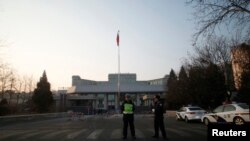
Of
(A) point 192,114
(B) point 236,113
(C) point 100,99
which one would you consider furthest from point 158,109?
(C) point 100,99

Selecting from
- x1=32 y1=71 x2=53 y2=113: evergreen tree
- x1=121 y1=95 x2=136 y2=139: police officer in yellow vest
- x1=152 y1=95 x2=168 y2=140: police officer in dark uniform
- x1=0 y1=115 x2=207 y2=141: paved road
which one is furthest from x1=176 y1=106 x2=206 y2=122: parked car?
x1=32 y1=71 x2=53 y2=113: evergreen tree

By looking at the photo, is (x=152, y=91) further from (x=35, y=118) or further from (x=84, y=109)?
(x=35, y=118)

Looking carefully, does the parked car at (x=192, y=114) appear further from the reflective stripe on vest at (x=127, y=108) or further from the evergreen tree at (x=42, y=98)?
the evergreen tree at (x=42, y=98)

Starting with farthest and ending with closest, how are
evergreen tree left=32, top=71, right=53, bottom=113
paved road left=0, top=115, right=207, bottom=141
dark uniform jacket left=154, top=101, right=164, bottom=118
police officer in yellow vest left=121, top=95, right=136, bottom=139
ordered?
evergreen tree left=32, top=71, right=53, bottom=113, paved road left=0, top=115, right=207, bottom=141, dark uniform jacket left=154, top=101, right=164, bottom=118, police officer in yellow vest left=121, top=95, right=136, bottom=139

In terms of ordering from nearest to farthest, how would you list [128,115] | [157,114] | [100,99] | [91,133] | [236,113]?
[128,115] < [157,114] < [91,133] < [236,113] < [100,99]

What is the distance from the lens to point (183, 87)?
56.8 metres

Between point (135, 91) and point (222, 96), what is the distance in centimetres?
8885

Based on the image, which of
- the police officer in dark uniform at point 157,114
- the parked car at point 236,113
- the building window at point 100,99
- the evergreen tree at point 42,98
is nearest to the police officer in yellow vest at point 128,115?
the police officer in dark uniform at point 157,114

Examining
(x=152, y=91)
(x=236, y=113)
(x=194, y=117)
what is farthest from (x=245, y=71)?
(x=152, y=91)

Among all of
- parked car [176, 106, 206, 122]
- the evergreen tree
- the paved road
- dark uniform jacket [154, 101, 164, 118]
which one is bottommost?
the paved road

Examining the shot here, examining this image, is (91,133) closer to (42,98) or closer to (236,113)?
(236,113)

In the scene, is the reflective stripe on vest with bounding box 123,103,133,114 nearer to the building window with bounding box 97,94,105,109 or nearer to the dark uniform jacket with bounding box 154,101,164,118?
the dark uniform jacket with bounding box 154,101,164,118

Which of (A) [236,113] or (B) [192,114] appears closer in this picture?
(A) [236,113]

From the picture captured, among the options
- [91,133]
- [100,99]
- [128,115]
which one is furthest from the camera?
[100,99]
